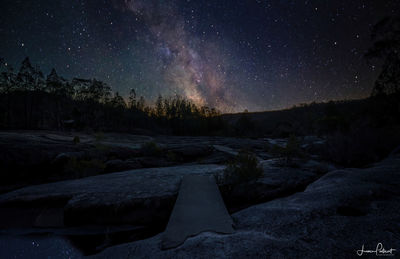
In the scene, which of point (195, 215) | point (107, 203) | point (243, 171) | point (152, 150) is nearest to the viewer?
point (195, 215)

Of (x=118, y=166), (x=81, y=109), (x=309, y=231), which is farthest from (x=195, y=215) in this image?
(x=81, y=109)

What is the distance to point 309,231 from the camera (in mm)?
2521

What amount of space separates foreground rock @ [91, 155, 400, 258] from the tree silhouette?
15.1 metres

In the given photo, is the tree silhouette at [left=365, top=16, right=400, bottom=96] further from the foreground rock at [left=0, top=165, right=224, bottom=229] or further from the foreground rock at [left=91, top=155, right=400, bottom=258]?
the foreground rock at [left=0, top=165, right=224, bottom=229]

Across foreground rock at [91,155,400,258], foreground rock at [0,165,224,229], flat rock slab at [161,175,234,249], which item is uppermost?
foreground rock at [91,155,400,258]

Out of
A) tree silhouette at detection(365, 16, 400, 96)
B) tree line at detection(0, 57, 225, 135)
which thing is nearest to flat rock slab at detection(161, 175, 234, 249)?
tree silhouette at detection(365, 16, 400, 96)

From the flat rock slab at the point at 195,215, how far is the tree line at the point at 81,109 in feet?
144

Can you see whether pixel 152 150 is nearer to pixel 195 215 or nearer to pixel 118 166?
pixel 118 166

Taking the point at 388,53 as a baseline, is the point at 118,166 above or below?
below

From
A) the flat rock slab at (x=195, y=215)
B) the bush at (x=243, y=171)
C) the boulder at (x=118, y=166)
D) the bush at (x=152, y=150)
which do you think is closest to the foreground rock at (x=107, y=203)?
the flat rock slab at (x=195, y=215)

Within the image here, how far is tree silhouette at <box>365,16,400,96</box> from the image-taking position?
12250 millimetres

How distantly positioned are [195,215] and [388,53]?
759 inches

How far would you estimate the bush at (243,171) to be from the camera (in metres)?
5.44

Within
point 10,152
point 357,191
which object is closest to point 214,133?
point 10,152
